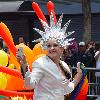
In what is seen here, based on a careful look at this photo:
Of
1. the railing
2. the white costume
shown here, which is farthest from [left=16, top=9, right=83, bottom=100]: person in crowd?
the railing

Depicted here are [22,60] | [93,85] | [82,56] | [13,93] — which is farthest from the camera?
[82,56]

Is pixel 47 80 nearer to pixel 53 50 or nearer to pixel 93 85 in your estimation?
pixel 53 50

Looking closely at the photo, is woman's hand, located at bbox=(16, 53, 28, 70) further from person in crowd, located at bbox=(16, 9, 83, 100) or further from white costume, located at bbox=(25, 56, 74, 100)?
white costume, located at bbox=(25, 56, 74, 100)

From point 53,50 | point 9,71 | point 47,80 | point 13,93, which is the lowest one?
point 13,93

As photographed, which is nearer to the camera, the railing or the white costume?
the white costume

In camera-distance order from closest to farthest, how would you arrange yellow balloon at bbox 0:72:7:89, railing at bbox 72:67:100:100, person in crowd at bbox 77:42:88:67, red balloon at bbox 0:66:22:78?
1. red balloon at bbox 0:66:22:78
2. yellow balloon at bbox 0:72:7:89
3. railing at bbox 72:67:100:100
4. person in crowd at bbox 77:42:88:67

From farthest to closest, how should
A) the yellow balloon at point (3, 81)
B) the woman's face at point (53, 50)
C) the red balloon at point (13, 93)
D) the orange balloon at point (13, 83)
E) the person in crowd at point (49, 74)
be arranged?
the orange balloon at point (13, 83)
the yellow balloon at point (3, 81)
the red balloon at point (13, 93)
the woman's face at point (53, 50)
the person in crowd at point (49, 74)

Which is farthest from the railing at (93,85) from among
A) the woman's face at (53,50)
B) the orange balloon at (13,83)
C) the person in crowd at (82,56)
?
the woman's face at (53,50)

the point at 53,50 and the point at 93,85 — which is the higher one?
the point at 53,50

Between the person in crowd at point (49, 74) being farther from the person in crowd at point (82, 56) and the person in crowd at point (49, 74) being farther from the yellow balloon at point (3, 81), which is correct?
the person in crowd at point (82, 56)

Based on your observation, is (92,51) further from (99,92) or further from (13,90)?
(13,90)

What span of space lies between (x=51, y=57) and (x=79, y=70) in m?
0.49

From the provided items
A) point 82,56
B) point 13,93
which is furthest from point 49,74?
point 82,56

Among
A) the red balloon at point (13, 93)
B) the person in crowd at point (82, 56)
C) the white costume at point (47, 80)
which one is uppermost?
the person in crowd at point (82, 56)
